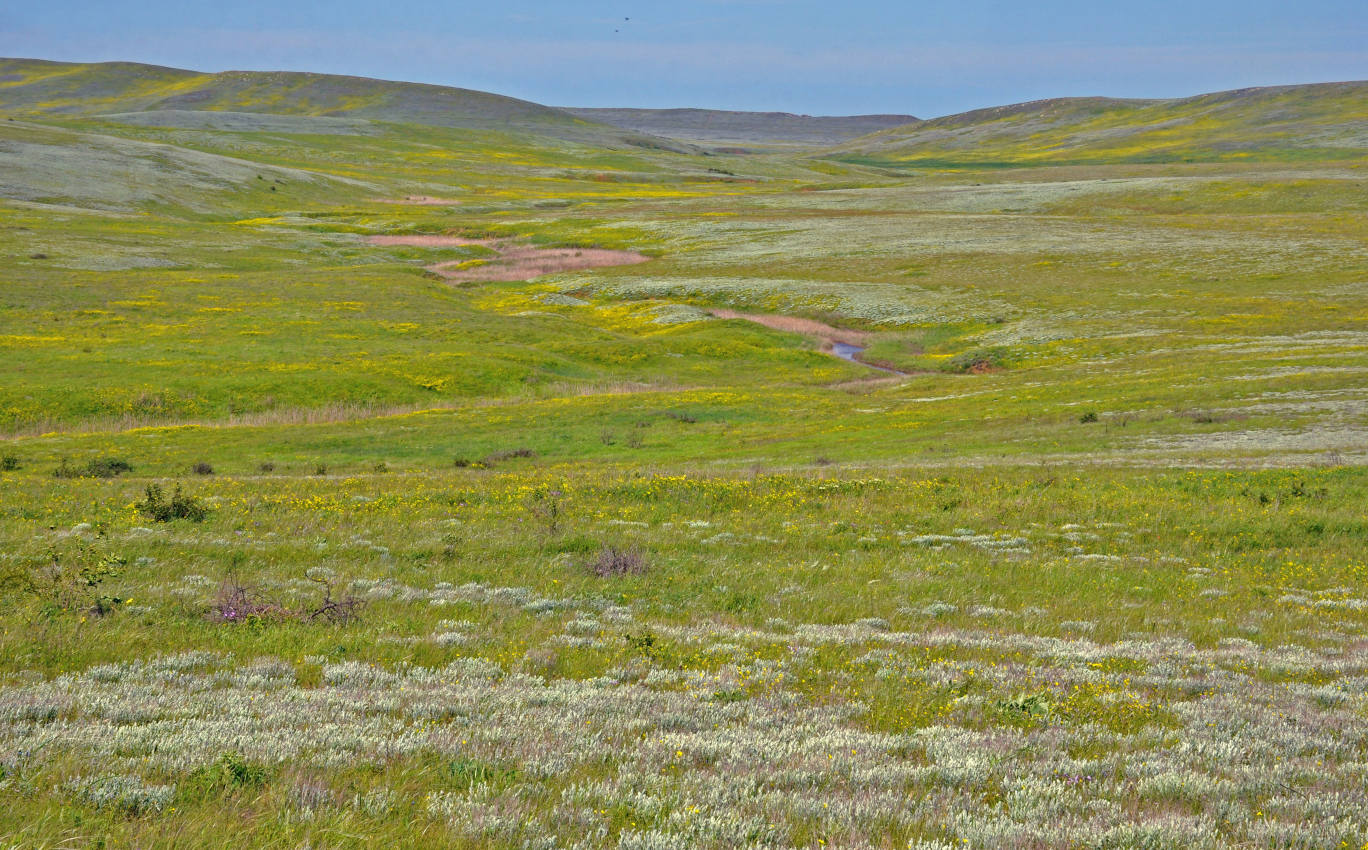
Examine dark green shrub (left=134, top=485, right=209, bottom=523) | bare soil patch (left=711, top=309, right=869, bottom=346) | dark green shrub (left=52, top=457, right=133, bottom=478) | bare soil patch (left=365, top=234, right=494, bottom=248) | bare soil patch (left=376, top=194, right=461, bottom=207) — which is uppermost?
bare soil patch (left=376, top=194, right=461, bottom=207)

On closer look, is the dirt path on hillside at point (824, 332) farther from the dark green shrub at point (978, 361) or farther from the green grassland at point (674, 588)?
the dark green shrub at point (978, 361)

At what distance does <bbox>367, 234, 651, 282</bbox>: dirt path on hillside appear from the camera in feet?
330

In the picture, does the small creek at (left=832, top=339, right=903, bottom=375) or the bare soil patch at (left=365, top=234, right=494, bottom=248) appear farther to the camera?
the bare soil patch at (left=365, top=234, right=494, bottom=248)

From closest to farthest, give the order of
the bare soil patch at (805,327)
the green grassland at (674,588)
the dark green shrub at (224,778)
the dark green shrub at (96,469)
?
1. the dark green shrub at (224,778)
2. the green grassland at (674,588)
3. the dark green shrub at (96,469)
4. the bare soil patch at (805,327)

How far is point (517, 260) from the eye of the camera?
106938mm

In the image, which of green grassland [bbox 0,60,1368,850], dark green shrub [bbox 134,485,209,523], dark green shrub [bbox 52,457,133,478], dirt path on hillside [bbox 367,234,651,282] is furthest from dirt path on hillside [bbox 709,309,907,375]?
dark green shrub [bbox 134,485,209,523]

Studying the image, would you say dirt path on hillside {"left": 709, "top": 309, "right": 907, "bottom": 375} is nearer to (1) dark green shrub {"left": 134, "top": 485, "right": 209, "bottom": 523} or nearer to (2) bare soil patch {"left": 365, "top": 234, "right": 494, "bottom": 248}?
(2) bare soil patch {"left": 365, "top": 234, "right": 494, "bottom": 248}

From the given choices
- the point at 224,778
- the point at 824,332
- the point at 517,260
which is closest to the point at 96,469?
the point at 224,778

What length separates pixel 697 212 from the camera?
143m

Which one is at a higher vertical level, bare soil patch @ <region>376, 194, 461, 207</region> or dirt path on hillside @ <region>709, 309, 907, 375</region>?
bare soil patch @ <region>376, 194, 461, 207</region>

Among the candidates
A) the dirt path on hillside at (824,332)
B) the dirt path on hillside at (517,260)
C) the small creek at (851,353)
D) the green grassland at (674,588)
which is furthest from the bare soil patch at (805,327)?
the dirt path on hillside at (517,260)

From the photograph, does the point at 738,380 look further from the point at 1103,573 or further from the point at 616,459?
the point at 1103,573

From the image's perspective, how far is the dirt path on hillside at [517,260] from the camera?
330 feet

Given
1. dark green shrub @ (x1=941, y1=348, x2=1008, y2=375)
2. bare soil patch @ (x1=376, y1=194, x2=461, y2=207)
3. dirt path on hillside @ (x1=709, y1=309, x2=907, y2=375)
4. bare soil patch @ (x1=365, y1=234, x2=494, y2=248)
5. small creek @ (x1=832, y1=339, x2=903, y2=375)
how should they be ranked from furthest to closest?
bare soil patch @ (x1=376, y1=194, x2=461, y2=207) → bare soil patch @ (x1=365, y1=234, x2=494, y2=248) → dirt path on hillside @ (x1=709, y1=309, x2=907, y2=375) → small creek @ (x1=832, y1=339, x2=903, y2=375) → dark green shrub @ (x1=941, y1=348, x2=1008, y2=375)
